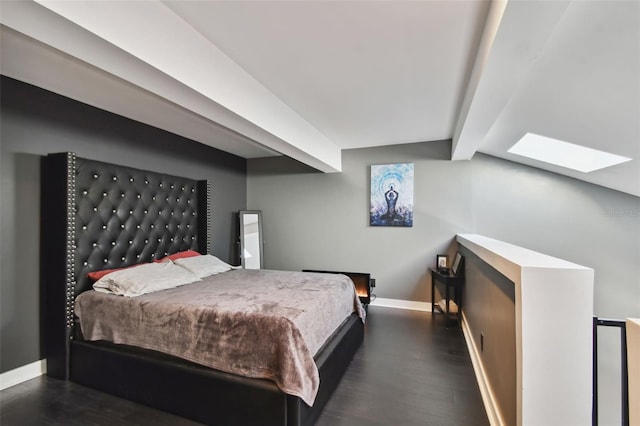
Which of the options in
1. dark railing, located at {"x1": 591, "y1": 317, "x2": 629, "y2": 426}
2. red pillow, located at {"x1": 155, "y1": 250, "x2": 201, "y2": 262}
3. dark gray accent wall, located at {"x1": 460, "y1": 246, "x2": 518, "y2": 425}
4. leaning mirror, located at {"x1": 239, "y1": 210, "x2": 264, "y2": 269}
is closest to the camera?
dark railing, located at {"x1": 591, "y1": 317, "x2": 629, "y2": 426}

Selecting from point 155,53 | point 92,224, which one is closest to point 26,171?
point 92,224

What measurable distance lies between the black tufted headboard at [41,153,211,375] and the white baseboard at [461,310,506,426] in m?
3.19

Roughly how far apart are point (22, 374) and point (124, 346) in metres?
0.98

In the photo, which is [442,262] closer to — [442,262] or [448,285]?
[442,262]

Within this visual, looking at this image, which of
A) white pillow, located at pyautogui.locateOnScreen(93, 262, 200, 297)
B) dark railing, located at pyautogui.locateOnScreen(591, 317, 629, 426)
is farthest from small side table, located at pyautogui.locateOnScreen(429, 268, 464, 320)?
white pillow, located at pyautogui.locateOnScreen(93, 262, 200, 297)

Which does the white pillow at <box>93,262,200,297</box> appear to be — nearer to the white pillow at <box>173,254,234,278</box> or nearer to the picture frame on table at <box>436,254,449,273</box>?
the white pillow at <box>173,254,234,278</box>

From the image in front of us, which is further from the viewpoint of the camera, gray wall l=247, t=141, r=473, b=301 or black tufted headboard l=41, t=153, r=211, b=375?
gray wall l=247, t=141, r=473, b=301

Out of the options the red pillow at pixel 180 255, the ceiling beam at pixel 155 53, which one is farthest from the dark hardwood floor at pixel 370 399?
the ceiling beam at pixel 155 53

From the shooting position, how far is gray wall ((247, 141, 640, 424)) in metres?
3.28

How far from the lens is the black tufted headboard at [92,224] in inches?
89.7

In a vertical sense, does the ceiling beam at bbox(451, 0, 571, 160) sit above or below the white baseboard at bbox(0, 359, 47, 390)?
above

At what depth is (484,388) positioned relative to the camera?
2.02 meters

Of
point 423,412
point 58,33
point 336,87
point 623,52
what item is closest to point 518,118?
point 623,52

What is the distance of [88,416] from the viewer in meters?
1.80
